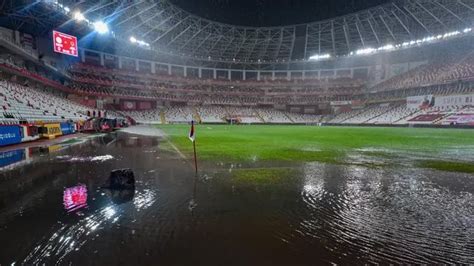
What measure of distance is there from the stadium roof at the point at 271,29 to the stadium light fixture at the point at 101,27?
1482 millimetres

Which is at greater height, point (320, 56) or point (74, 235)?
point (320, 56)

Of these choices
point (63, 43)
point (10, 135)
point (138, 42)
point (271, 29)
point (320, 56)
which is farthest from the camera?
point (320, 56)

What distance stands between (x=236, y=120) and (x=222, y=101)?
11086mm

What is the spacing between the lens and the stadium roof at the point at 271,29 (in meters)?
47.8

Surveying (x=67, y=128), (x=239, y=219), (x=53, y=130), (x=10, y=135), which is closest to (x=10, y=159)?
(x=10, y=135)

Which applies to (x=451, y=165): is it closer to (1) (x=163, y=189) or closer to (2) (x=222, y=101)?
(1) (x=163, y=189)

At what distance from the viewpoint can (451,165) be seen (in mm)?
10258

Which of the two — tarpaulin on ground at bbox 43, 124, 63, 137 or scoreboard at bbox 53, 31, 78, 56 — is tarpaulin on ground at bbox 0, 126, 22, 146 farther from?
scoreboard at bbox 53, 31, 78, 56

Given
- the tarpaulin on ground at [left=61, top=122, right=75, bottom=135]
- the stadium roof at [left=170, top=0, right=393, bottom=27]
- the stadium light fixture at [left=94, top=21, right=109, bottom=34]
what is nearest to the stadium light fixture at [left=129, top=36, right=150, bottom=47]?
the stadium light fixture at [left=94, top=21, right=109, bottom=34]

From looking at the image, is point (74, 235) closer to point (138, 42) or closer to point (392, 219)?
point (392, 219)

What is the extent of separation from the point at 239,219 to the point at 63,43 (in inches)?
1866

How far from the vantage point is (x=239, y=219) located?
4742mm

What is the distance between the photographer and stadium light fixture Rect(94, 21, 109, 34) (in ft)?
164

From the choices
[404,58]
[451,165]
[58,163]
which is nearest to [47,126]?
[58,163]
